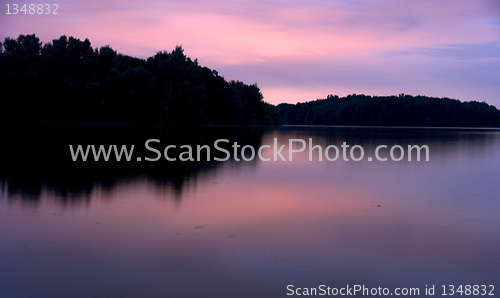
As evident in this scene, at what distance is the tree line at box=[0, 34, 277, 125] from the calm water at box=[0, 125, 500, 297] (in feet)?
198

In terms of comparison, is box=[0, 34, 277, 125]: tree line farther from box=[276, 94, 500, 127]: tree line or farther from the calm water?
box=[276, 94, 500, 127]: tree line

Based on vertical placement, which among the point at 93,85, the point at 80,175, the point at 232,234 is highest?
the point at 93,85

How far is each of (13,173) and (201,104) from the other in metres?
77.1

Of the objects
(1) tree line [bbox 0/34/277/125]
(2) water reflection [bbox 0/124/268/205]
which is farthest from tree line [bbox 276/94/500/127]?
(2) water reflection [bbox 0/124/268/205]

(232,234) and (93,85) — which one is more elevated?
(93,85)

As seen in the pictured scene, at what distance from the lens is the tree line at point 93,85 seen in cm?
6581

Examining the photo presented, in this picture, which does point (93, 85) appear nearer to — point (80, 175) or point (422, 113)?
point (80, 175)

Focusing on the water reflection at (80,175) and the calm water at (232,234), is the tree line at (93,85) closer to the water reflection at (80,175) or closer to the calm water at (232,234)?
the water reflection at (80,175)

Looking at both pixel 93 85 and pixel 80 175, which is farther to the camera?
pixel 93 85

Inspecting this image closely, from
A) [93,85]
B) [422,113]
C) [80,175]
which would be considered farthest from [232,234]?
[422,113]

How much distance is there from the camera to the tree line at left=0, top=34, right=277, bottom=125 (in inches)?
2591

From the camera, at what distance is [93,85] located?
70125mm

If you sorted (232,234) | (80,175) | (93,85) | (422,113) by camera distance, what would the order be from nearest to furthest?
(232,234), (80,175), (93,85), (422,113)

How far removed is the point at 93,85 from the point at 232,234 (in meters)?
69.0
